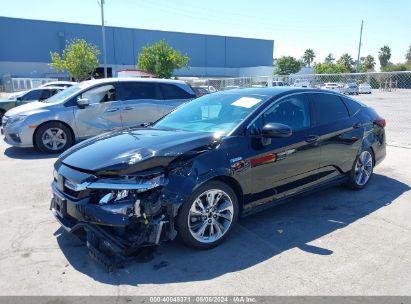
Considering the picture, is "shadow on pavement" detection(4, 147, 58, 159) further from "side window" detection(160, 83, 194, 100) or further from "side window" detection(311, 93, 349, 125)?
"side window" detection(311, 93, 349, 125)

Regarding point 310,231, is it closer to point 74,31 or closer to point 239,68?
point 74,31

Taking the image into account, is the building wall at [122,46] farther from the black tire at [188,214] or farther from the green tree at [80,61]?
the black tire at [188,214]

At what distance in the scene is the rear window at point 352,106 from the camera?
534 centimetres

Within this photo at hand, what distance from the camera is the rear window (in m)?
5.34

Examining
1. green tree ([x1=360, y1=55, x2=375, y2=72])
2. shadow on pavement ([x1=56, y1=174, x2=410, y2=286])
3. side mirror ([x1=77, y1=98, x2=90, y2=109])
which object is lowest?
shadow on pavement ([x1=56, y1=174, x2=410, y2=286])

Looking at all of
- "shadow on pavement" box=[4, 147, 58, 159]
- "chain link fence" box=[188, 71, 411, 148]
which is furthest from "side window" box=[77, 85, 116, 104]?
"chain link fence" box=[188, 71, 411, 148]

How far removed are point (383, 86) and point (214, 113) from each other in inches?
862

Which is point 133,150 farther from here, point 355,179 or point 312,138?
point 355,179

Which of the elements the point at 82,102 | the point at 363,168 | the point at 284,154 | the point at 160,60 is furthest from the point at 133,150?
the point at 160,60

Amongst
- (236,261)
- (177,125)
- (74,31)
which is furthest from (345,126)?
(74,31)

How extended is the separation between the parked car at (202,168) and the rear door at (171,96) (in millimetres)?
4269

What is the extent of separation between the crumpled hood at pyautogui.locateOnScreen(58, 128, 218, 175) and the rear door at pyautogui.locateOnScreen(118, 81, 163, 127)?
15.5 feet

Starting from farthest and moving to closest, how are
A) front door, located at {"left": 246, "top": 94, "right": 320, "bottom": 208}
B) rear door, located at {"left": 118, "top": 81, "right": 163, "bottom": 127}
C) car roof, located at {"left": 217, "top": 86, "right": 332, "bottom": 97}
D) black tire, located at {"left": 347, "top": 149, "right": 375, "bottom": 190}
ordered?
rear door, located at {"left": 118, "top": 81, "right": 163, "bottom": 127}, black tire, located at {"left": 347, "top": 149, "right": 375, "bottom": 190}, car roof, located at {"left": 217, "top": 86, "right": 332, "bottom": 97}, front door, located at {"left": 246, "top": 94, "right": 320, "bottom": 208}

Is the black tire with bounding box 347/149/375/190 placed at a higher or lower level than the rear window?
lower
